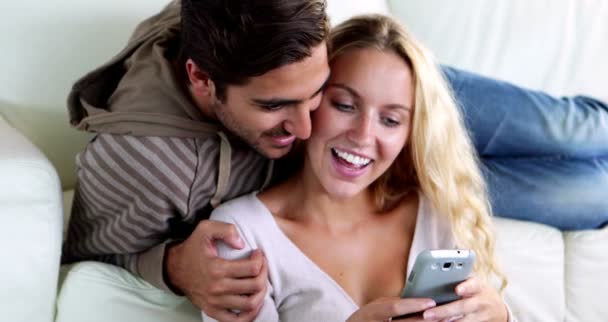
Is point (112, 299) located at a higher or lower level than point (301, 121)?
lower

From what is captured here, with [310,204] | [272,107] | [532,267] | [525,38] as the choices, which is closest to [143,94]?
[272,107]

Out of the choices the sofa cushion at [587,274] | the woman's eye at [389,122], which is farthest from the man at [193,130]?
the sofa cushion at [587,274]

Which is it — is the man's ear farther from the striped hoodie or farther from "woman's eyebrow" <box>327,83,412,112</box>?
"woman's eyebrow" <box>327,83,412,112</box>

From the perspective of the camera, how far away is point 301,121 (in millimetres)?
1146

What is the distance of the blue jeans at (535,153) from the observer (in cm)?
158

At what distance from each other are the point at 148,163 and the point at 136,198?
7 cm

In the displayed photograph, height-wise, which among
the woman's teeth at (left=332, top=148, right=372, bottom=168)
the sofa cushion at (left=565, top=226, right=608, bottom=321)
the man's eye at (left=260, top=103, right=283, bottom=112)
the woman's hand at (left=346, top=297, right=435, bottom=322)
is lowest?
the sofa cushion at (left=565, top=226, right=608, bottom=321)

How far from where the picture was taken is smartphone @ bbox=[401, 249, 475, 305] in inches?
37.1

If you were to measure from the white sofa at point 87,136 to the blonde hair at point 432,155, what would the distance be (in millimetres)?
201

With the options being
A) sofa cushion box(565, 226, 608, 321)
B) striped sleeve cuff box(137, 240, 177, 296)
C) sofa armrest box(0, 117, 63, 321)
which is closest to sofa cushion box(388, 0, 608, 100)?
sofa cushion box(565, 226, 608, 321)

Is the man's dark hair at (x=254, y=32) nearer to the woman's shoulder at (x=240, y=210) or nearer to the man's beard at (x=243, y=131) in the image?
the man's beard at (x=243, y=131)

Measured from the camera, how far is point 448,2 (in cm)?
192

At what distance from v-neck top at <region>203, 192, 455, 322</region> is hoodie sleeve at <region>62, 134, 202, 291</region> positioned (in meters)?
0.09

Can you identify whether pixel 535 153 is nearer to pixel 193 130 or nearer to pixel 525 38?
pixel 525 38
